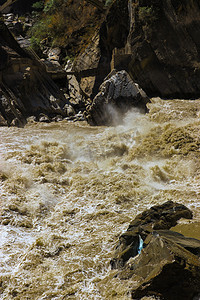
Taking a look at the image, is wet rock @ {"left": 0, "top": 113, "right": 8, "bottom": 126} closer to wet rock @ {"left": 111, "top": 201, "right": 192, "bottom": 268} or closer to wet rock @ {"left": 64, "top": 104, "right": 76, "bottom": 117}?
wet rock @ {"left": 64, "top": 104, "right": 76, "bottom": 117}

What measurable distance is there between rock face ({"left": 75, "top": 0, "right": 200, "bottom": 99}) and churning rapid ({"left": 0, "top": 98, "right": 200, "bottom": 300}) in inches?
108

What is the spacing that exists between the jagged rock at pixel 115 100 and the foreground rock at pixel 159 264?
28.3 feet

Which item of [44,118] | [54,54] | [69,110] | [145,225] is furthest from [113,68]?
[145,225]

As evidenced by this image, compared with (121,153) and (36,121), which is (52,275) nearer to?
(121,153)

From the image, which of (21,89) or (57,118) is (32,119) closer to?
(57,118)

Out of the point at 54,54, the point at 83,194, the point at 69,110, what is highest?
the point at 54,54

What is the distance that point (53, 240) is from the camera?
18.4ft

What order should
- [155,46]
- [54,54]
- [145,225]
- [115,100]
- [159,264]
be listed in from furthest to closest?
[54,54] < [155,46] < [115,100] < [145,225] < [159,264]

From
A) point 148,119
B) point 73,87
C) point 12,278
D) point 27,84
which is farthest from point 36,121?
point 12,278

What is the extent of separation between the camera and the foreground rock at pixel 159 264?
11.9ft

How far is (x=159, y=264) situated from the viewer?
12.4ft

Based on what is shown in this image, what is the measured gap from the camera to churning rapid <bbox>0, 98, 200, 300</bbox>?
462 cm

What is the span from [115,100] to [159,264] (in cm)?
1008

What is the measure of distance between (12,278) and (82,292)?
135cm
